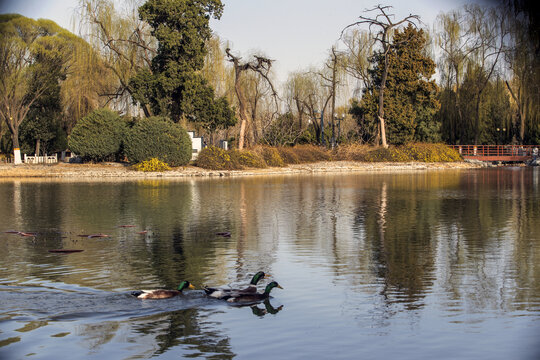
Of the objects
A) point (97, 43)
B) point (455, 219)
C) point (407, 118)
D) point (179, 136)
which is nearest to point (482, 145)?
point (407, 118)

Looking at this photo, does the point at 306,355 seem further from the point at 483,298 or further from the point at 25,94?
the point at 25,94

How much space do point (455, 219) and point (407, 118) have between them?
43.2 m

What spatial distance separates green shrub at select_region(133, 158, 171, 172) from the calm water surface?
74.9 feet

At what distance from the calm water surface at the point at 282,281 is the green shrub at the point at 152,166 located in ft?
74.9

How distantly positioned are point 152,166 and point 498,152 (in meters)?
37.0

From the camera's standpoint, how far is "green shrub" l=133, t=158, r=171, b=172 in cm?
4741

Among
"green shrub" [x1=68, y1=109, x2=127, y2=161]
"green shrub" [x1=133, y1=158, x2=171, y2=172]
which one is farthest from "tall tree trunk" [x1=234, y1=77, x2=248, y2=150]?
"green shrub" [x1=68, y1=109, x2=127, y2=161]

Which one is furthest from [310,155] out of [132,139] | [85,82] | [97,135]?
[85,82]

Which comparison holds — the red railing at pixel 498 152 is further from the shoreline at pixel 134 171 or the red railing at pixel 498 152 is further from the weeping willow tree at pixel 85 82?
the weeping willow tree at pixel 85 82

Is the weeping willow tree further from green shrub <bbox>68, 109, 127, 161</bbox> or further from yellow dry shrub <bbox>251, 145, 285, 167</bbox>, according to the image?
yellow dry shrub <bbox>251, 145, 285, 167</bbox>

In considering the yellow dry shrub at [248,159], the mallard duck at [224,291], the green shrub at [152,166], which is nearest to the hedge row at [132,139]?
the green shrub at [152,166]

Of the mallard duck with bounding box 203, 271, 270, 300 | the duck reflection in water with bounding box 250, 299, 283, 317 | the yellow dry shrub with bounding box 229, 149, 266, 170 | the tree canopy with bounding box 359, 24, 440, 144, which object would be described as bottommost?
the duck reflection in water with bounding box 250, 299, 283, 317

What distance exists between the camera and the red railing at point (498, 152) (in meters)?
66.2

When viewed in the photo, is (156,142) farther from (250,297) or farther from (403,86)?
(250,297)
